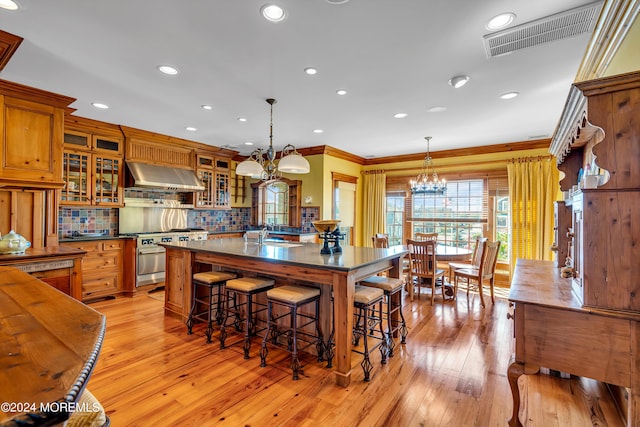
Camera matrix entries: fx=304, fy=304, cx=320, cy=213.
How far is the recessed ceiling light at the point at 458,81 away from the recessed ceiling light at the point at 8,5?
3.31m

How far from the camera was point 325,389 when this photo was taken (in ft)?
7.49

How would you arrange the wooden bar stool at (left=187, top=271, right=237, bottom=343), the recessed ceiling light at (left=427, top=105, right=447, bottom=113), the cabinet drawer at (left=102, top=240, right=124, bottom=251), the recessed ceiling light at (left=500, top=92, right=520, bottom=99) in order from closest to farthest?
the wooden bar stool at (left=187, top=271, right=237, bottom=343) → the recessed ceiling light at (left=500, top=92, right=520, bottom=99) → the recessed ceiling light at (left=427, top=105, right=447, bottom=113) → the cabinet drawer at (left=102, top=240, right=124, bottom=251)

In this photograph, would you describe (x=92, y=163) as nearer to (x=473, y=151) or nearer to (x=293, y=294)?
(x=293, y=294)

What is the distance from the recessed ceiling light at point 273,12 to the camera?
1920 mm

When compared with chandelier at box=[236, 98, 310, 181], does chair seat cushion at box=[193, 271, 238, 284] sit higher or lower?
lower

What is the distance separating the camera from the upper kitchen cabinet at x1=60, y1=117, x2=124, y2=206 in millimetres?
4320

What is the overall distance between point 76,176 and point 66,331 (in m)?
4.56

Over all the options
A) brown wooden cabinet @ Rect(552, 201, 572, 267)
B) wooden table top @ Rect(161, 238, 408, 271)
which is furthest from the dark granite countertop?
brown wooden cabinet @ Rect(552, 201, 572, 267)

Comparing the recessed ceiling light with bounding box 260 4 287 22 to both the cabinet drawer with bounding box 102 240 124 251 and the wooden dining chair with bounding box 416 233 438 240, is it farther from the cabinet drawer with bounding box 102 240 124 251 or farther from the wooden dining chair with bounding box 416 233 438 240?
the wooden dining chair with bounding box 416 233 438 240

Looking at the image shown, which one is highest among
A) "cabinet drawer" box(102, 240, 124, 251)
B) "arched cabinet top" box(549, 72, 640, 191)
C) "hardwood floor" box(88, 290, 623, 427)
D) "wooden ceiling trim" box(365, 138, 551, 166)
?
"wooden ceiling trim" box(365, 138, 551, 166)

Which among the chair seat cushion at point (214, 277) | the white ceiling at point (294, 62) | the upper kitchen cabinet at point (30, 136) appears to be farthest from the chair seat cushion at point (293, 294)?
the upper kitchen cabinet at point (30, 136)

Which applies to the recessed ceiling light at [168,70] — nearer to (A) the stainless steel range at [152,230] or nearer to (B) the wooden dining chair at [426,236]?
(A) the stainless steel range at [152,230]

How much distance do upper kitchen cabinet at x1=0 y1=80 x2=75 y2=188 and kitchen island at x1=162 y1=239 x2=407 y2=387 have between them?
1.58 metres

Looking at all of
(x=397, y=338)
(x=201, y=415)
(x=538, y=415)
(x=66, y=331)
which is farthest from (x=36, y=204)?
(x=538, y=415)
